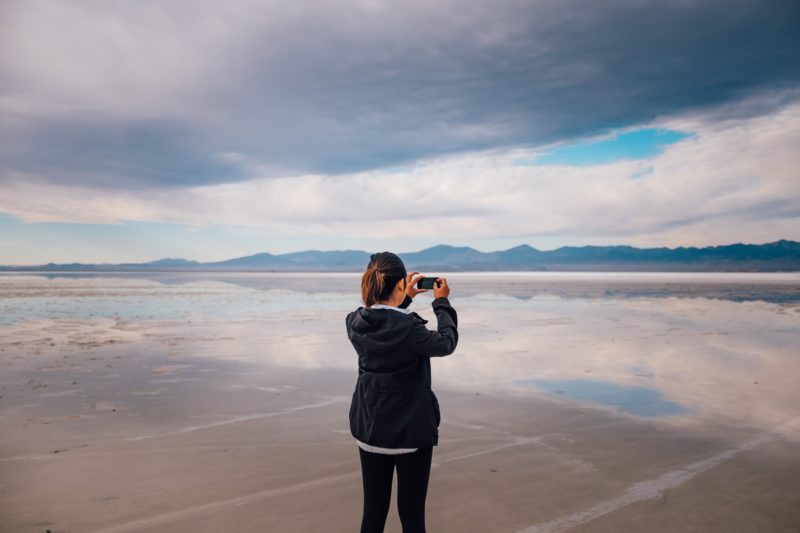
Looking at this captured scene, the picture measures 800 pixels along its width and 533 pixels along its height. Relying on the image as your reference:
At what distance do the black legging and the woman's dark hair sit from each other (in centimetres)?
98

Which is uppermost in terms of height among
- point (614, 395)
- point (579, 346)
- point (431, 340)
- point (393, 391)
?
point (431, 340)

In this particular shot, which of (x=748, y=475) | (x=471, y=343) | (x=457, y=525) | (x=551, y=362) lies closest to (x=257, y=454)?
(x=457, y=525)

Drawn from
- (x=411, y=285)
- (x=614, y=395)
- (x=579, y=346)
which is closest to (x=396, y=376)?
(x=411, y=285)

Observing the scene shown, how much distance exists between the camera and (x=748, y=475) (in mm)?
Answer: 5930

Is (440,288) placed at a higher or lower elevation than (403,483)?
higher

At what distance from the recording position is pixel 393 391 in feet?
11.3

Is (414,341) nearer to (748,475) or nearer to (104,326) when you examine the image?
(748,475)

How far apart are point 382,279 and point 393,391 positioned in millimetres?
694

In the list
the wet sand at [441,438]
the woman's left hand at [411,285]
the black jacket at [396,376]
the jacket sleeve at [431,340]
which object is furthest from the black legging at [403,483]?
the wet sand at [441,438]

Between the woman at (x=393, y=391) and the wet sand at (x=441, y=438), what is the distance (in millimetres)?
1644

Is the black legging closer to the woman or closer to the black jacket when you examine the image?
A: the woman

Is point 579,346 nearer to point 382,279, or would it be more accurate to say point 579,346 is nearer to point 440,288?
point 440,288

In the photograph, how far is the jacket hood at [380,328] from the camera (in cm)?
336

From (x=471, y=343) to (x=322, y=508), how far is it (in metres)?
10.4
